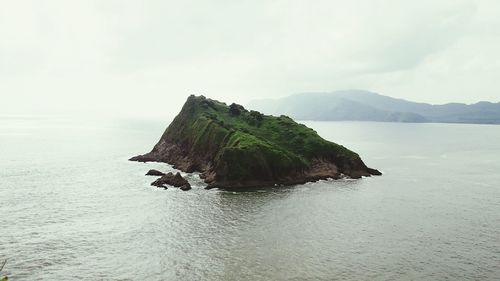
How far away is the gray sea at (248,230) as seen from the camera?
2051 inches

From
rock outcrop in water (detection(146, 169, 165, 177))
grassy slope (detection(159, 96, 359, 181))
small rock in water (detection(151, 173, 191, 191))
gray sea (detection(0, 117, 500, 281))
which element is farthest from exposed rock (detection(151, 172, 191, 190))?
rock outcrop in water (detection(146, 169, 165, 177))

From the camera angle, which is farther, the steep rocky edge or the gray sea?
the steep rocky edge

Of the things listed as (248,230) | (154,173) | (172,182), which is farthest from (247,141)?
(248,230)

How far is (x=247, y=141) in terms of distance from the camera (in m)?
116

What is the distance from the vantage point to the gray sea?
52.1 m

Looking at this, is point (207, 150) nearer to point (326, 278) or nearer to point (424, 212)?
point (424, 212)

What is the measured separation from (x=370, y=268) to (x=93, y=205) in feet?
191

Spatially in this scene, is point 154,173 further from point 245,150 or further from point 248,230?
point 248,230

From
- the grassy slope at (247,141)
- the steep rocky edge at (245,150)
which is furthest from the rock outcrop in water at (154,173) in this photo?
the grassy slope at (247,141)

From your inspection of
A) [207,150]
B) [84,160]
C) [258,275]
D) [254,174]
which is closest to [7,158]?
[84,160]

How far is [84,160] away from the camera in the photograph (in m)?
153

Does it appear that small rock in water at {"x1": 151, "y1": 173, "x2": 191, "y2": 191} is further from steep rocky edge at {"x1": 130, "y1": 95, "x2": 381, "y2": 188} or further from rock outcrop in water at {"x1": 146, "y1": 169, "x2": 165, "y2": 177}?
rock outcrop in water at {"x1": 146, "y1": 169, "x2": 165, "y2": 177}

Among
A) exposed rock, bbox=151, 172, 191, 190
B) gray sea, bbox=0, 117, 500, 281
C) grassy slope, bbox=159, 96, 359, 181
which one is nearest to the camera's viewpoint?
gray sea, bbox=0, 117, 500, 281

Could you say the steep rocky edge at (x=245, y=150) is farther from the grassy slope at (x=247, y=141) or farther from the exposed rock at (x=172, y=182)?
the exposed rock at (x=172, y=182)
